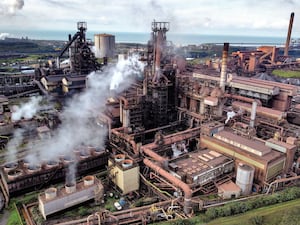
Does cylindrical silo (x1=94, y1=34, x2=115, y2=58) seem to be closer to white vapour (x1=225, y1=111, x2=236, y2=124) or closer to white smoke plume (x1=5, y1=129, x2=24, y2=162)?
white smoke plume (x1=5, y1=129, x2=24, y2=162)

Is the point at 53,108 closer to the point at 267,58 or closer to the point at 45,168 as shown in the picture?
the point at 45,168

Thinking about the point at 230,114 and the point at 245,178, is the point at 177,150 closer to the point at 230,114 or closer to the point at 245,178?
the point at 245,178

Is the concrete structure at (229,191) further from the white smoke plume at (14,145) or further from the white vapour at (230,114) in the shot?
the white smoke plume at (14,145)

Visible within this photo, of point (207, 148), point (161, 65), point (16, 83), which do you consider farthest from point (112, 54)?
point (207, 148)

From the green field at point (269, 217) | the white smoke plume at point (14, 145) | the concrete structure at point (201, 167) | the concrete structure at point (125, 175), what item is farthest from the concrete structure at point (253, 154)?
the white smoke plume at point (14, 145)

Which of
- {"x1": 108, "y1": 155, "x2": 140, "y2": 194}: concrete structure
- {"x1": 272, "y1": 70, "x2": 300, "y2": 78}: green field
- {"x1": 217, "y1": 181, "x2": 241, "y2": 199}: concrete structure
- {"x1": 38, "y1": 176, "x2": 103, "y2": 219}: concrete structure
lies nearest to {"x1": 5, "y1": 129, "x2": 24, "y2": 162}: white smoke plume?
{"x1": 38, "y1": 176, "x2": 103, "y2": 219}: concrete structure
